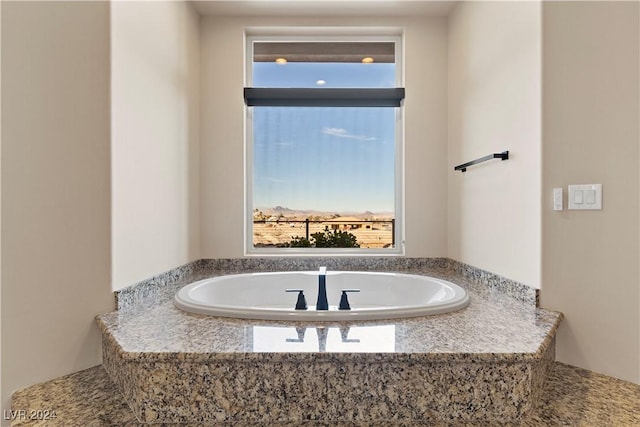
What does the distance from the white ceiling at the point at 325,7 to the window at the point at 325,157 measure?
20cm

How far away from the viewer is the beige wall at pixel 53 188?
125cm

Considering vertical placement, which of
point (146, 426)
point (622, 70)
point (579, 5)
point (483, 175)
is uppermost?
point (579, 5)

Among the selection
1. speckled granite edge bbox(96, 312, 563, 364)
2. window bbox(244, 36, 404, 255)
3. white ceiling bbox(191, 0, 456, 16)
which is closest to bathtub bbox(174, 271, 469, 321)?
window bbox(244, 36, 404, 255)

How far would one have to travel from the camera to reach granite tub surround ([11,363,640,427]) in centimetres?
103

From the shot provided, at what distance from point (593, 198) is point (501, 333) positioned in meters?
0.63

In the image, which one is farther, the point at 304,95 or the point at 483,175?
the point at 304,95

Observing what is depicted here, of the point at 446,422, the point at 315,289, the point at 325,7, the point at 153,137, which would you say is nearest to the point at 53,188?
the point at 153,137

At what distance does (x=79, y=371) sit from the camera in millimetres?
1359

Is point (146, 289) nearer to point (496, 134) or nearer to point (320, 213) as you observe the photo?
point (320, 213)

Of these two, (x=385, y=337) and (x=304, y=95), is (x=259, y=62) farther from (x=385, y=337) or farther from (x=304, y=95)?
(x=385, y=337)

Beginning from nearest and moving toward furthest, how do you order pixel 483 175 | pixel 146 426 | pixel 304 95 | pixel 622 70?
1. pixel 146 426
2. pixel 622 70
3. pixel 483 175
4. pixel 304 95

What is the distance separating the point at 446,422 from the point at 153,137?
173 centimetres

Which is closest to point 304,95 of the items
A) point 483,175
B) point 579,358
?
point 483,175
